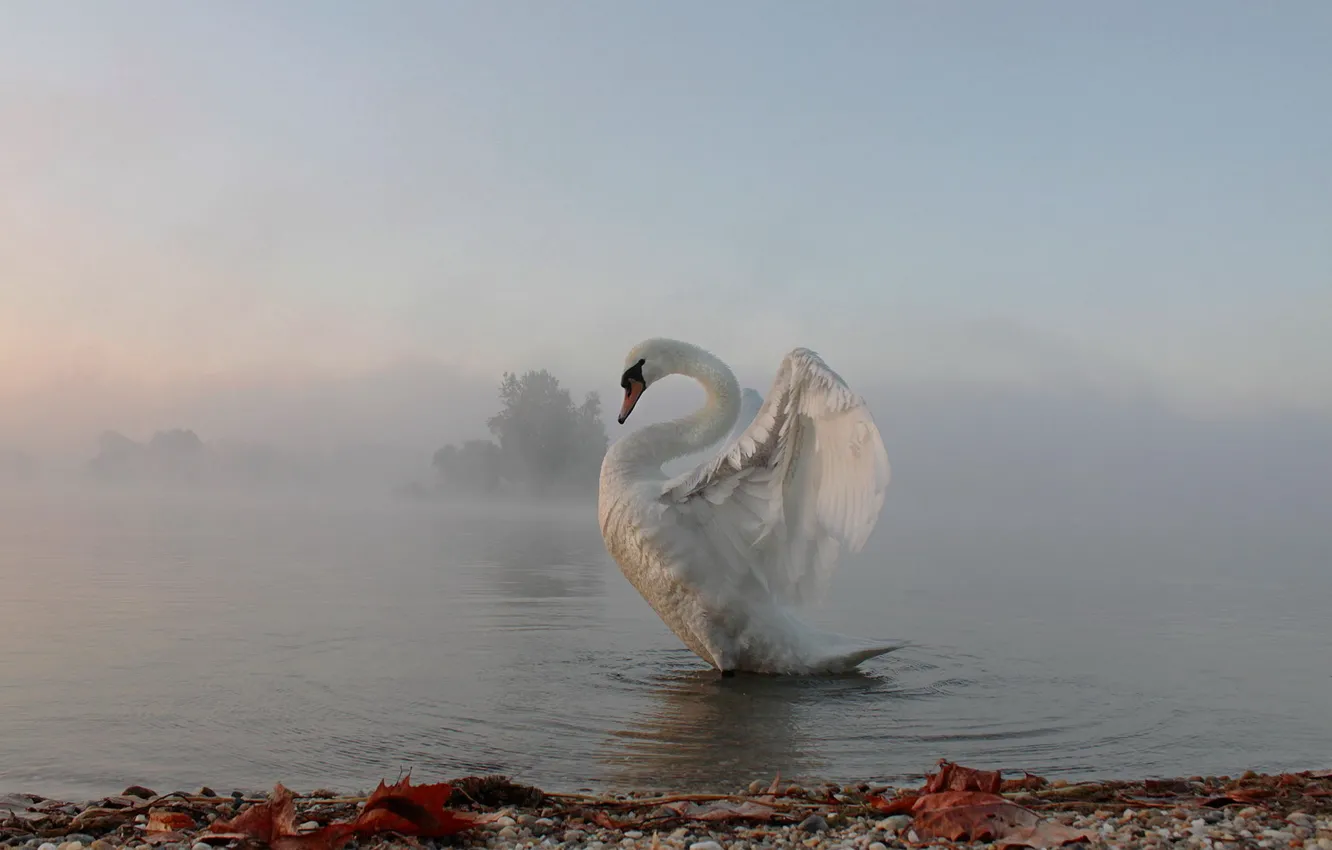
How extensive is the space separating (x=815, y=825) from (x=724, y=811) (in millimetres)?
359

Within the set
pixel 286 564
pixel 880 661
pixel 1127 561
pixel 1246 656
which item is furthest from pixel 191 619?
pixel 1127 561

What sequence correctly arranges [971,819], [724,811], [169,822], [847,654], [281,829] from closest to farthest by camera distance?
[281,829]
[971,819]
[169,822]
[724,811]
[847,654]

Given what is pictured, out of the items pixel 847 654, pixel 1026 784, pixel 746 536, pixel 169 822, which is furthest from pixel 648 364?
pixel 169 822

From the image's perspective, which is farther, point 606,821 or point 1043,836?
point 606,821

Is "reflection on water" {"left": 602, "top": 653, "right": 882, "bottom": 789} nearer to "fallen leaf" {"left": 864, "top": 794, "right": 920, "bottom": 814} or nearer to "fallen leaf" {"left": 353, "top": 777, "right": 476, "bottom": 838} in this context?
"fallen leaf" {"left": 864, "top": 794, "right": 920, "bottom": 814}

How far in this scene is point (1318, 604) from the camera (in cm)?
1470

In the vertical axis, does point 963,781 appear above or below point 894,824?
above

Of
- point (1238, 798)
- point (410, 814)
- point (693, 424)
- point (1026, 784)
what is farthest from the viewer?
point (693, 424)

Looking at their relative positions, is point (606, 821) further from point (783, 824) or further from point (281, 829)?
point (281, 829)

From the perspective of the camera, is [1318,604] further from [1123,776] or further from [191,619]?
[191,619]

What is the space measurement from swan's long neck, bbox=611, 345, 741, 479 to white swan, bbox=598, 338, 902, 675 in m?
0.02

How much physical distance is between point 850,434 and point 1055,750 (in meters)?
2.22

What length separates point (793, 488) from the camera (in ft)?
26.9

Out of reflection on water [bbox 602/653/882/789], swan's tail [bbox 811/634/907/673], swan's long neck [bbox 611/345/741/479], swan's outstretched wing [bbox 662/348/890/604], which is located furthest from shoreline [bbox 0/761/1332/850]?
swan's long neck [bbox 611/345/741/479]
